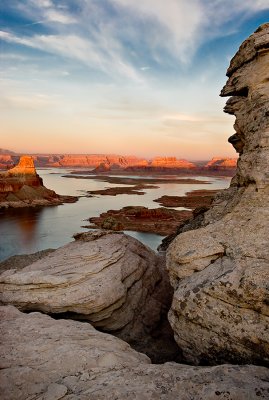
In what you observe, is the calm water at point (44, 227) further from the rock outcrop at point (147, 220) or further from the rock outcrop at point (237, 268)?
the rock outcrop at point (237, 268)

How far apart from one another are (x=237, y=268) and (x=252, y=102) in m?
6.84

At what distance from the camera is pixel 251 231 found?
952 centimetres

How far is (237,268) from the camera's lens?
883 centimetres

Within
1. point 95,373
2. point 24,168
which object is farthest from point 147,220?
point 95,373

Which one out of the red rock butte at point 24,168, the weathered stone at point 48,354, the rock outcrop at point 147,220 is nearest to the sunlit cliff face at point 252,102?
the weathered stone at point 48,354

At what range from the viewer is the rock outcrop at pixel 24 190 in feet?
291

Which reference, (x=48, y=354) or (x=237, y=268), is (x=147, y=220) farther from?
(x=48, y=354)

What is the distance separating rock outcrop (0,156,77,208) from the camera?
88.8 metres

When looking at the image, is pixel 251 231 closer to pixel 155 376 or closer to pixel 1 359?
pixel 155 376

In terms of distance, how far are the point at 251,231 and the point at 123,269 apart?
250 inches

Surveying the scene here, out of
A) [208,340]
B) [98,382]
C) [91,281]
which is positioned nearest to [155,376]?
[98,382]

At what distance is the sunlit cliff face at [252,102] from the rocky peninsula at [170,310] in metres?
0.04

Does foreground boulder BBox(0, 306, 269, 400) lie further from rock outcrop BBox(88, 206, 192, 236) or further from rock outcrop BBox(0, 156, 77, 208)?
rock outcrop BBox(0, 156, 77, 208)

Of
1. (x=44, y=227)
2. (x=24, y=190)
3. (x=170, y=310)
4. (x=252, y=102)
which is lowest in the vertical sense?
(x=44, y=227)
